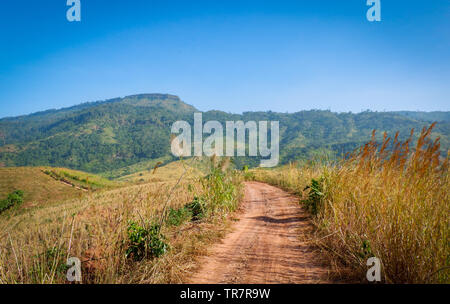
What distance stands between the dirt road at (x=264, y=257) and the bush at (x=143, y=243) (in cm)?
69

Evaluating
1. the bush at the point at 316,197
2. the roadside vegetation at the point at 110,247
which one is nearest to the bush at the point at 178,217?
the roadside vegetation at the point at 110,247

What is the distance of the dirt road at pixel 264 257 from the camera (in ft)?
9.87

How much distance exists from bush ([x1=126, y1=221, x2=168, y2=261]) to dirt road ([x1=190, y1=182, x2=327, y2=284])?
0.69 meters

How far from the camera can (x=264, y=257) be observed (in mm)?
3682

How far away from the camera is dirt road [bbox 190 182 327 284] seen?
3.01 metres

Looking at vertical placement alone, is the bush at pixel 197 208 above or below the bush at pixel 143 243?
below

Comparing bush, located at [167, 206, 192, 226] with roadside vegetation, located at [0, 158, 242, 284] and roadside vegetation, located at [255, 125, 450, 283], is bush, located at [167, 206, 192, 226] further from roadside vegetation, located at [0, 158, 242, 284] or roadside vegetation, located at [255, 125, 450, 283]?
roadside vegetation, located at [255, 125, 450, 283]

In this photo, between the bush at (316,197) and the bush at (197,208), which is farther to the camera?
the bush at (197,208)

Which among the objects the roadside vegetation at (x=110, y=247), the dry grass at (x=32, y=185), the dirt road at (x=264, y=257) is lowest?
the dry grass at (x=32, y=185)

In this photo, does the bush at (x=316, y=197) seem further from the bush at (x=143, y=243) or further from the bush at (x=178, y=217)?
the bush at (x=143, y=243)

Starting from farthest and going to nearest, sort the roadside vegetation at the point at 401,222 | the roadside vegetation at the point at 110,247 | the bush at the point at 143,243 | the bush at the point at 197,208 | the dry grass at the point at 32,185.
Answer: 1. the dry grass at the point at 32,185
2. the bush at the point at 197,208
3. the bush at the point at 143,243
4. the roadside vegetation at the point at 110,247
5. the roadside vegetation at the point at 401,222
